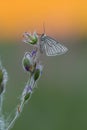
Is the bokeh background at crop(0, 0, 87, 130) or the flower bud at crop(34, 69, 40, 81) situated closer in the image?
the flower bud at crop(34, 69, 40, 81)

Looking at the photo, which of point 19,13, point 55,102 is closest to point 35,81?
point 55,102

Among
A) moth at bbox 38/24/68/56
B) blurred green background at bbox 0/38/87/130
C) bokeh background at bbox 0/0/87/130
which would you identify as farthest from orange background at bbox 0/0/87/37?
moth at bbox 38/24/68/56

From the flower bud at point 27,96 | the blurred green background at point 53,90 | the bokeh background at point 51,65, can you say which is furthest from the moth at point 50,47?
the blurred green background at point 53,90

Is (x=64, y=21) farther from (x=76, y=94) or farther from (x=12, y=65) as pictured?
(x=76, y=94)

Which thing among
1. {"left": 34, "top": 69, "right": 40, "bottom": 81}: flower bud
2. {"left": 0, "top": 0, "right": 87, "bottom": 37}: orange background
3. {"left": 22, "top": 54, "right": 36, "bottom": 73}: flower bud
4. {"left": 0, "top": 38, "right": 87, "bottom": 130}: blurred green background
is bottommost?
{"left": 0, "top": 38, "right": 87, "bottom": 130}: blurred green background

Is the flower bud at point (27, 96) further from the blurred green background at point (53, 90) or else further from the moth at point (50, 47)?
the blurred green background at point (53, 90)

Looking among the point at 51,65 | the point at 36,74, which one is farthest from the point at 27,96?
the point at 51,65

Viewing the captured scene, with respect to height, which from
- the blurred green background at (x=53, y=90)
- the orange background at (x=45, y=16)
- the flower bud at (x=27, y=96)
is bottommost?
the blurred green background at (x=53, y=90)

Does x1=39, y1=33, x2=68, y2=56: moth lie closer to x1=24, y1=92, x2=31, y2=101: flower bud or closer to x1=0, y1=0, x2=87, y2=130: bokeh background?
x1=24, y1=92, x2=31, y2=101: flower bud
